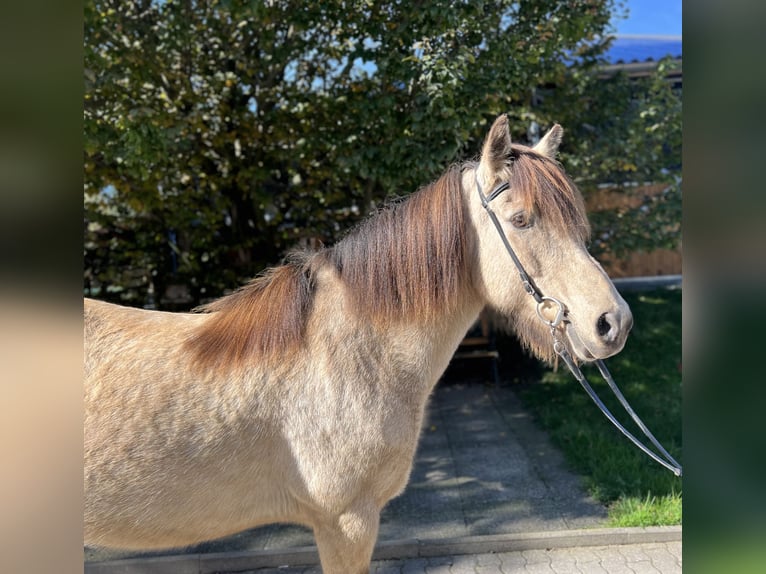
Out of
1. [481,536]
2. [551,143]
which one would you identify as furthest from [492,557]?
[551,143]

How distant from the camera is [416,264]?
75.4 inches

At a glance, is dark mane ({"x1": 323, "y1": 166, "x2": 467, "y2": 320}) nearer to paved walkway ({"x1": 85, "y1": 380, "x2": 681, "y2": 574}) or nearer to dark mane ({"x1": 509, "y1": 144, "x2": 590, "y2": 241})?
dark mane ({"x1": 509, "y1": 144, "x2": 590, "y2": 241})

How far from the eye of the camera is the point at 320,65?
5453 mm

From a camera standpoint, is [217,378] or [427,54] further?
[427,54]

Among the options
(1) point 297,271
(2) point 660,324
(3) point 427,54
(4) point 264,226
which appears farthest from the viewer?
(2) point 660,324

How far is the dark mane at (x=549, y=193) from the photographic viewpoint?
1778mm

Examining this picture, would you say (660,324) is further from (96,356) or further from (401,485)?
(96,356)

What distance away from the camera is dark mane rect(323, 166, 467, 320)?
1.90m

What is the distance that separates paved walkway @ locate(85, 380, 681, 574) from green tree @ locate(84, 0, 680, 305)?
2566 mm

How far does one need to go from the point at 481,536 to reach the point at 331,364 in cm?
233

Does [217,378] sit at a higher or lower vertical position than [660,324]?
higher
